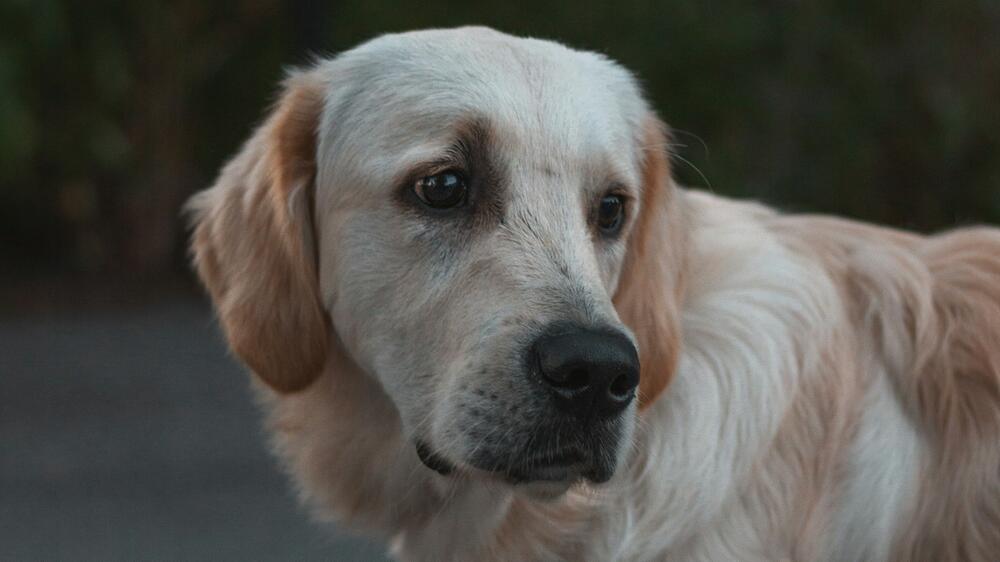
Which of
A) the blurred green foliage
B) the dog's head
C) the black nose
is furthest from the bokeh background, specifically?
the black nose

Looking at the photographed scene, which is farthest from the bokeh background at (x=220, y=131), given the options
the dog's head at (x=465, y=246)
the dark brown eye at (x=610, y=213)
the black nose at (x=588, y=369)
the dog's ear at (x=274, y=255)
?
the black nose at (x=588, y=369)

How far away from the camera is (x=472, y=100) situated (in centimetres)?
320

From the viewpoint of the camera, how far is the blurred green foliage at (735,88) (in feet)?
33.6

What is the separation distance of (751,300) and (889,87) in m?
7.63

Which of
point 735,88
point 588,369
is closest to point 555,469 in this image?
point 588,369

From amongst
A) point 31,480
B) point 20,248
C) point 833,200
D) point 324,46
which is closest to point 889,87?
point 833,200

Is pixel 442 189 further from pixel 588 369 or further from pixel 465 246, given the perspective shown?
pixel 588 369

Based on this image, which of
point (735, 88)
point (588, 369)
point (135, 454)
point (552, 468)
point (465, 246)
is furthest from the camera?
point (735, 88)

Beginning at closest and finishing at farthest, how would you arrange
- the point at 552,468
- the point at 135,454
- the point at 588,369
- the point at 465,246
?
the point at 588,369, the point at 552,468, the point at 465,246, the point at 135,454

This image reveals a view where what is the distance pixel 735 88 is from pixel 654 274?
24.2ft

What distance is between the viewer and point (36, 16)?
30.3 feet

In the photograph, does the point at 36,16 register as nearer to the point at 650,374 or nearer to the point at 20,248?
the point at 20,248

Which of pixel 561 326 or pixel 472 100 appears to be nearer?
pixel 561 326

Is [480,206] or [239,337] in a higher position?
[480,206]
